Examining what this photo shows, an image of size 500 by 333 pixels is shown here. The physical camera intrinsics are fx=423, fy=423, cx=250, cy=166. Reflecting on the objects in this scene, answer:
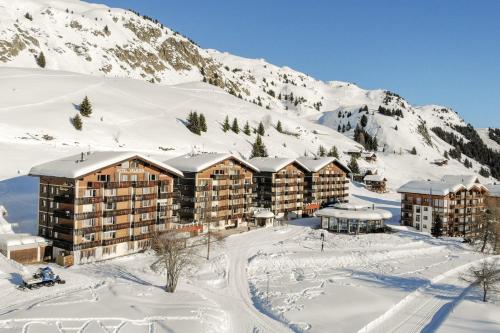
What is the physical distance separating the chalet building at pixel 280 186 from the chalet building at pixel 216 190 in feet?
22.7

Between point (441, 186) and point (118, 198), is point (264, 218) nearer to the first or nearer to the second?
point (118, 198)

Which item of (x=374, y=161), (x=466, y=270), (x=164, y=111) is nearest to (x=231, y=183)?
(x=466, y=270)

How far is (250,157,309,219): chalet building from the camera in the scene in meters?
88.9

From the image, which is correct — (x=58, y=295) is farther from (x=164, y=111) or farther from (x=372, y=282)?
(x=164, y=111)

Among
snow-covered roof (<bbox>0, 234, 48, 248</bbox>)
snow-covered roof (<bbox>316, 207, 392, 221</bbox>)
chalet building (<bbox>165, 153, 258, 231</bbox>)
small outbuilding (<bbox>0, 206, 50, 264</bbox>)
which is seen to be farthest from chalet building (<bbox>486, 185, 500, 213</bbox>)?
snow-covered roof (<bbox>0, 234, 48, 248</bbox>)

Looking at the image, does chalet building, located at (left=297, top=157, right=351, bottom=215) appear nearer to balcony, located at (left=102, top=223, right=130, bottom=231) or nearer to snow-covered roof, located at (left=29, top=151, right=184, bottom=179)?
balcony, located at (left=102, top=223, right=130, bottom=231)

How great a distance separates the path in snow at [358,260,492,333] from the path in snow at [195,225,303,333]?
9135mm

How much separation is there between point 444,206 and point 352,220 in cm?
2397

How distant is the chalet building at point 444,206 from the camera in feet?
296

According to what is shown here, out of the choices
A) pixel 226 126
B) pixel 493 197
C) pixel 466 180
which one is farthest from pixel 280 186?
pixel 226 126

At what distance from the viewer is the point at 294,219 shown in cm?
9281

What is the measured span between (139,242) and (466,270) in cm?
4743

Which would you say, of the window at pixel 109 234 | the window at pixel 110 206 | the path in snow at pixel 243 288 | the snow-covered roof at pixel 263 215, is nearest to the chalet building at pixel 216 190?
the snow-covered roof at pixel 263 215

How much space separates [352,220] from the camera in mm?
79938
